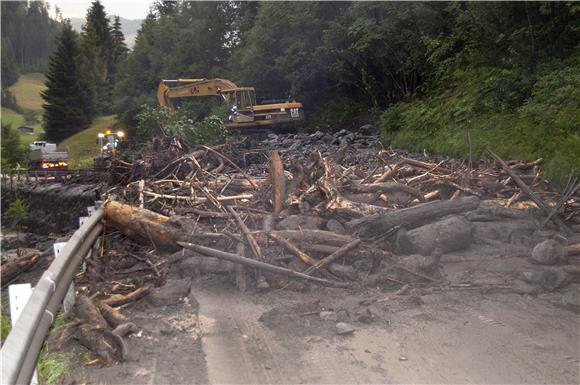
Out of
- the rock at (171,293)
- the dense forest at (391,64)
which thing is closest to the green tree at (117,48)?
the dense forest at (391,64)

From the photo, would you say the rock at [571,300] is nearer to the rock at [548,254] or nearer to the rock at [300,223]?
the rock at [548,254]

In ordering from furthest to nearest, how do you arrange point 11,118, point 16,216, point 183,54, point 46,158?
point 183,54 → point 46,158 → point 11,118 → point 16,216

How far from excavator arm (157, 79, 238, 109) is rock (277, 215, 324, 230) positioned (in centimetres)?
2048

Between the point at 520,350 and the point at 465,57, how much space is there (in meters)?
22.8

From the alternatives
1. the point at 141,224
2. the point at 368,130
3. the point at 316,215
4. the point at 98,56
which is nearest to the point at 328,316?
the point at 316,215

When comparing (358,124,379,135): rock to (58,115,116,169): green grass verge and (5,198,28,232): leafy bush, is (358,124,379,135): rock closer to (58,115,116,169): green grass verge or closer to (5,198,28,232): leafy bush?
(58,115,116,169): green grass verge

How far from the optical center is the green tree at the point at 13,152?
22609 mm

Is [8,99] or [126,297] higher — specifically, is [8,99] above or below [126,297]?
above

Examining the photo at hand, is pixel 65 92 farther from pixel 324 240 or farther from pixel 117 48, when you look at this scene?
pixel 324 240

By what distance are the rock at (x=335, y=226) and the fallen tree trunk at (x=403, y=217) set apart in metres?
0.13

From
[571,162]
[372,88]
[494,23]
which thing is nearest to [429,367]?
[571,162]

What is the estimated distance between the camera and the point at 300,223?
276 inches

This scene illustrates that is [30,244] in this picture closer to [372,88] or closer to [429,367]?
[429,367]

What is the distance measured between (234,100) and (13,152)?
1112 centimetres
